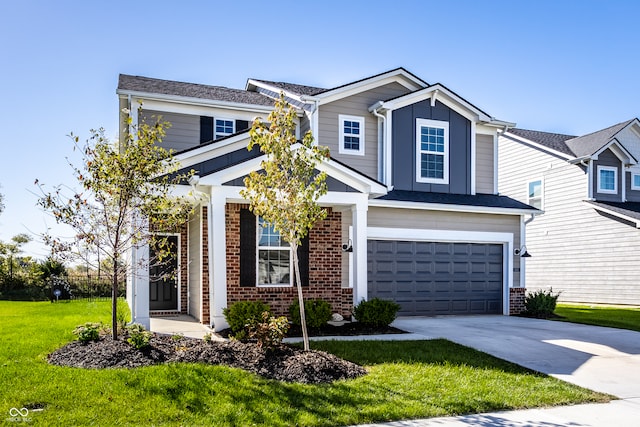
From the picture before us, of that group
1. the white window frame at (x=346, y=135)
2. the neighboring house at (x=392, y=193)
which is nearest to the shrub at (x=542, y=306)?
the neighboring house at (x=392, y=193)

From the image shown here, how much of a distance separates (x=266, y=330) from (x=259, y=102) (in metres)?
10.1

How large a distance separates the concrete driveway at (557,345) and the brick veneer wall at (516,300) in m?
1.22

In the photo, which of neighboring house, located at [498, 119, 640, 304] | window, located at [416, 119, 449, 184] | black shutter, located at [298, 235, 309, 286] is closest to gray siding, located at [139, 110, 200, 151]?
black shutter, located at [298, 235, 309, 286]

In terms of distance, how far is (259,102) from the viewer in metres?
16.2

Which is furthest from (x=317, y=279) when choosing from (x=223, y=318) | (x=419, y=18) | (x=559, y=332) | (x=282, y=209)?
(x=419, y=18)

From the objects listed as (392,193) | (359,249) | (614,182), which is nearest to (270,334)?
(359,249)

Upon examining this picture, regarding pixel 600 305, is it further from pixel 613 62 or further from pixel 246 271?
pixel 246 271

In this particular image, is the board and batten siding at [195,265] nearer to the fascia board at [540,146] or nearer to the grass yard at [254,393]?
the grass yard at [254,393]

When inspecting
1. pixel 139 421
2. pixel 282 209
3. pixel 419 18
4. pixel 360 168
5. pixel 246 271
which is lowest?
pixel 139 421

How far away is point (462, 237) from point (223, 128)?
7.57 m

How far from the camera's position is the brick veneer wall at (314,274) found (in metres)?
10.9

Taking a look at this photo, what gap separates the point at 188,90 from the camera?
51.9 ft

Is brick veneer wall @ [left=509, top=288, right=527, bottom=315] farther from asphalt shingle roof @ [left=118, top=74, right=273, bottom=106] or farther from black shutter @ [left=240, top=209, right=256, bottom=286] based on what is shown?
asphalt shingle roof @ [left=118, top=74, right=273, bottom=106]

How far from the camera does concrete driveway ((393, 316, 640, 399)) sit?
302 inches
